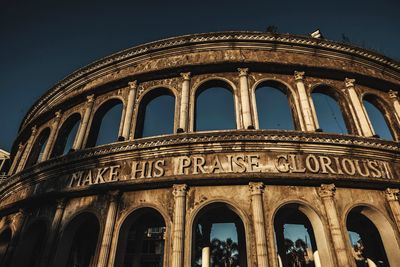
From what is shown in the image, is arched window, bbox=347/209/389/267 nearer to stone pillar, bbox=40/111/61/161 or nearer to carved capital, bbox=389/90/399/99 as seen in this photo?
carved capital, bbox=389/90/399/99

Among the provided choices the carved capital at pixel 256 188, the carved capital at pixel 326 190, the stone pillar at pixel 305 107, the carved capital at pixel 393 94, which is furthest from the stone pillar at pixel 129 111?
the carved capital at pixel 393 94

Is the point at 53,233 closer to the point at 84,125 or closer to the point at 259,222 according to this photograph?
the point at 84,125

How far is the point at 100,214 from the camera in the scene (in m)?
8.25

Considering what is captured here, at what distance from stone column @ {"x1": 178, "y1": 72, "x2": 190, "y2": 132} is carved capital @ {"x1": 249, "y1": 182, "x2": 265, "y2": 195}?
2797 mm

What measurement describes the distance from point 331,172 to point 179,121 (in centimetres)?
491

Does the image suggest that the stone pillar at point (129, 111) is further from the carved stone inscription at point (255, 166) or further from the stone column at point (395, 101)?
the stone column at point (395, 101)

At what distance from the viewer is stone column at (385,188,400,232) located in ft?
25.4

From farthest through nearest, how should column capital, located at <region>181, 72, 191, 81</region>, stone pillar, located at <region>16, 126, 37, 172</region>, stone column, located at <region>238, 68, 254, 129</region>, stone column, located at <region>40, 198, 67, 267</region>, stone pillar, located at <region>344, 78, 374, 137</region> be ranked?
stone pillar, located at <region>16, 126, 37, 172</region>, column capital, located at <region>181, 72, 191, 81</region>, stone pillar, located at <region>344, 78, 374, 137</region>, stone column, located at <region>238, 68, 254, 129</region>, stone column, located at <region>40, 198, 67, 267</region>

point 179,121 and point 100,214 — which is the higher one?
point 179,121

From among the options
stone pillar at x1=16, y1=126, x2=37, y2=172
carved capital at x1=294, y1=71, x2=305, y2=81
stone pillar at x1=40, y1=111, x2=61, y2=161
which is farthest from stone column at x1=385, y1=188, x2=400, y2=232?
stone pillar at x1=16, y1=126, x2=37, y2=172

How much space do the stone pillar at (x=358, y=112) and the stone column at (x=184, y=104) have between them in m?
5.93

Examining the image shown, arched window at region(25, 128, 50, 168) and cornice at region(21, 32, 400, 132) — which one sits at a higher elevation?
cornice at region(21, 32, 400, 132)

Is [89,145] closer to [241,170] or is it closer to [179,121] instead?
[179,121]

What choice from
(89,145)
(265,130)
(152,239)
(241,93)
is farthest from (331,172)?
(152,239)
